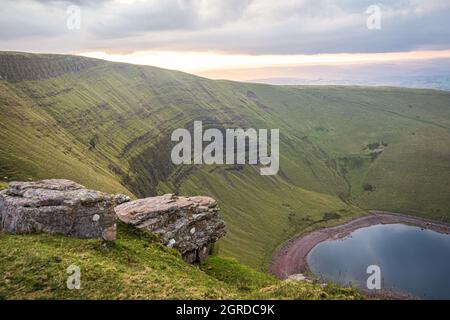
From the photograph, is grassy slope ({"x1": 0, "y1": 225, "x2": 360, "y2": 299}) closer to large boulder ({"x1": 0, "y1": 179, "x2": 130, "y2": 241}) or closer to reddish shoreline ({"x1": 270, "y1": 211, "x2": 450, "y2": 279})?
large boulder ({"x1": 0, "y1": 179, "x2": 130, "y2": 241})

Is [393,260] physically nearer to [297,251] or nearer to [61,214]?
[297,251]

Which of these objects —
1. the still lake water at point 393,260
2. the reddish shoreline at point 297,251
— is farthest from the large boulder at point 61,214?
the reddish shoreline at point 297,251

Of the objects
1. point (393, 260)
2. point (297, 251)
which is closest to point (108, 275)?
point (297, 251)

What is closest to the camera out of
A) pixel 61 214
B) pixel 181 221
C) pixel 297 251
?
pixel 61 214

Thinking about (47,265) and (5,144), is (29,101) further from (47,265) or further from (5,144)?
(47,265)

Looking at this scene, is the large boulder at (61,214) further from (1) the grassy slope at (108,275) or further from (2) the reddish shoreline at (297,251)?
(2) the reddish shoreline at (297,251)

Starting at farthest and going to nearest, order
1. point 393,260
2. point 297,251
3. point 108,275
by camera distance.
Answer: point 297,251
point 393,260
point 108,275
